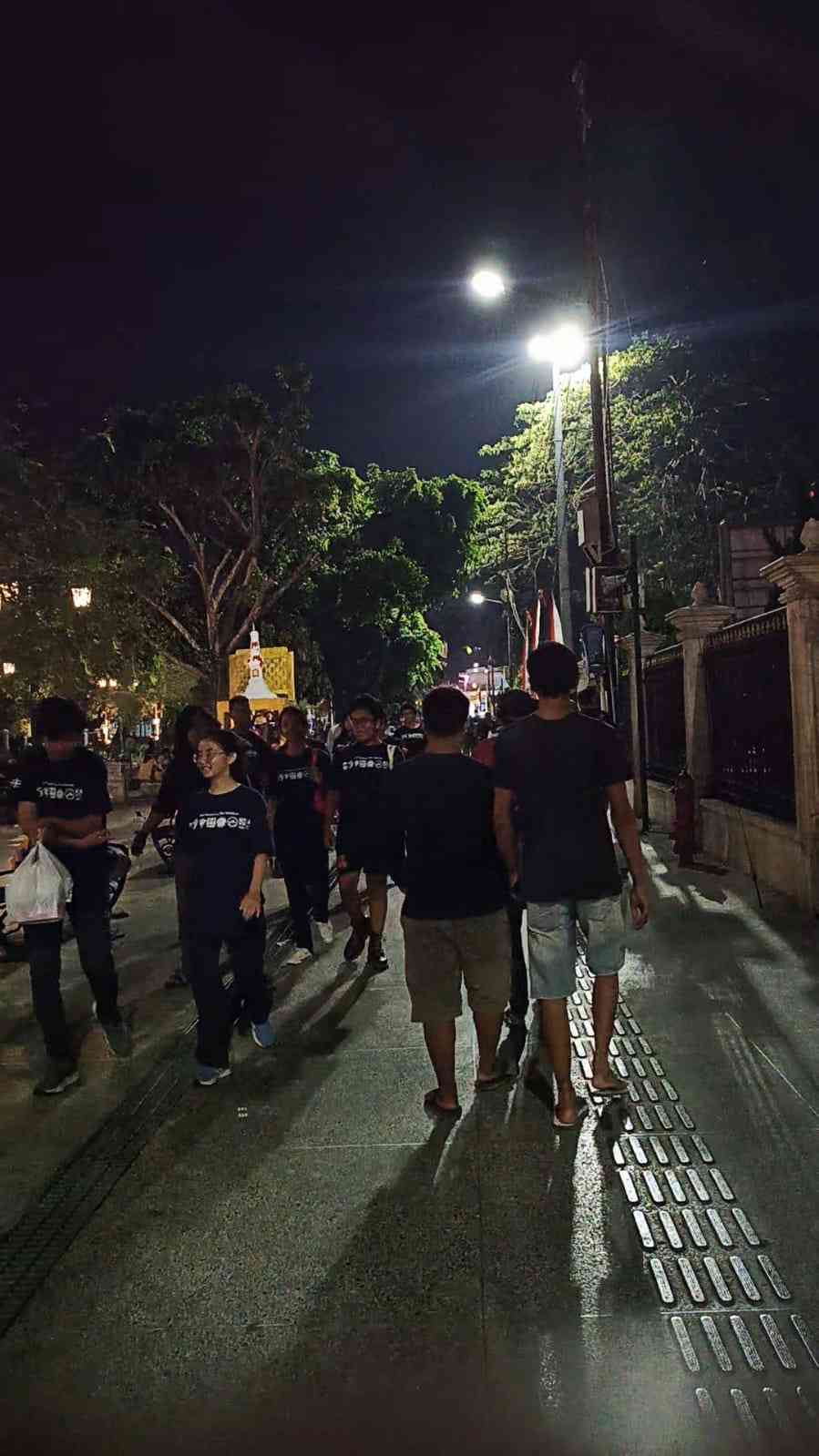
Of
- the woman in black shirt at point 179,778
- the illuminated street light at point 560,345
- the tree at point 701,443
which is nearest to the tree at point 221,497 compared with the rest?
the tree at point 701,443

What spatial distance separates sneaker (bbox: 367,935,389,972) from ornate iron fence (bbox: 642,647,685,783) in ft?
24.1

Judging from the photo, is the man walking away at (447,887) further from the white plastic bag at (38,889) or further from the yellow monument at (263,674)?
the yellow monument at (263,674)

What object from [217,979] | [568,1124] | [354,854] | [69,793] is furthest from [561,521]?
[568,1124]

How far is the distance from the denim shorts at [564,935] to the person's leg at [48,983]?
92.7 inches

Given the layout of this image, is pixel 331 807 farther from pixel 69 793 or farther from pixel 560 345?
pixel 560 345

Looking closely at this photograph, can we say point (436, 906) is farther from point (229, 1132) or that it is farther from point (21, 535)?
point (21, 535)

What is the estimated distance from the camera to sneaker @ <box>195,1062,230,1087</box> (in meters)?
5.70

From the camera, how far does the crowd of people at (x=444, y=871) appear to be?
4.83m

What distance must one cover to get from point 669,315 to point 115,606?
14953 millimetres

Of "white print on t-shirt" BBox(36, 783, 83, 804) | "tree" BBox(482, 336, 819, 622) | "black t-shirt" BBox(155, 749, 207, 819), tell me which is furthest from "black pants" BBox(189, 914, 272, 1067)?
"tree" BBox(482, 336, 819, 622)

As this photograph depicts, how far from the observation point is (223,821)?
18.6 feet

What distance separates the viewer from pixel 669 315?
96.6 feet

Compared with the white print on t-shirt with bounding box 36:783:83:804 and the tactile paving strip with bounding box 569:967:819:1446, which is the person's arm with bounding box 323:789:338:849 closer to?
the white print on t-shirt with bounding box 36:783:83:804

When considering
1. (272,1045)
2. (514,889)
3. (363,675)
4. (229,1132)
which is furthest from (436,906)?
(363,675)
